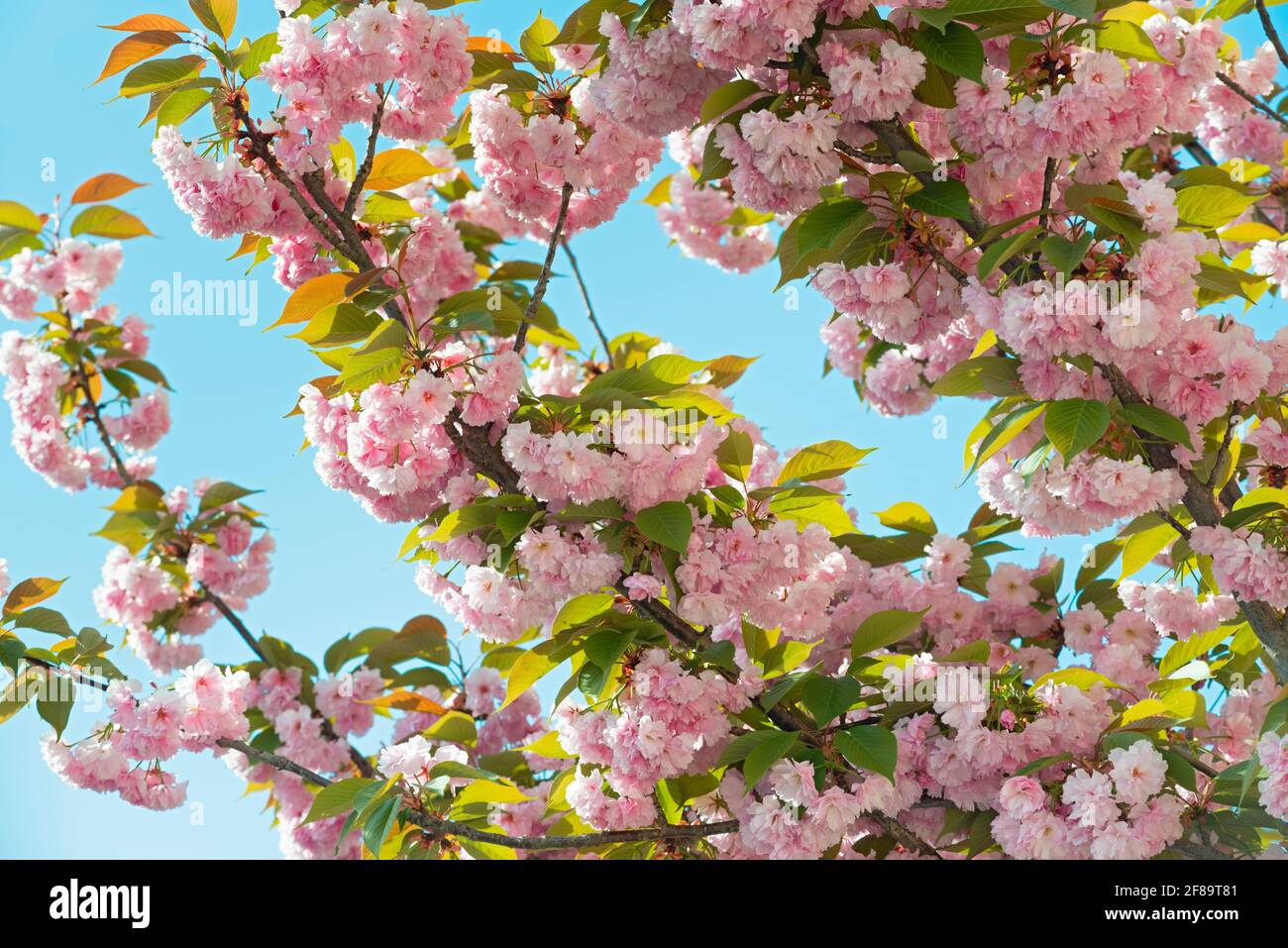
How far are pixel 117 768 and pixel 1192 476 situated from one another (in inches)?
120

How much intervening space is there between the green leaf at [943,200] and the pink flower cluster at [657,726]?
3.74 ft

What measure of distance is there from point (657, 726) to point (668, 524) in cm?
47

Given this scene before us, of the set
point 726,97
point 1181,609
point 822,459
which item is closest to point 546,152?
point 726,97

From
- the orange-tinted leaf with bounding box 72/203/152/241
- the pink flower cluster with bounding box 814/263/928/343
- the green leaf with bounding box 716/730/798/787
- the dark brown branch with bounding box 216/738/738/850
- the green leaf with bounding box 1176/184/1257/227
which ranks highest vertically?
the orange-tinted leaf with bounding box 72/203/152/241

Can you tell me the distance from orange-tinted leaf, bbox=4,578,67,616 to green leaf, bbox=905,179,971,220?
8.46ft

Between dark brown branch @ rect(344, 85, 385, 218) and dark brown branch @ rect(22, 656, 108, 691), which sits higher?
dark brown branch @ rect(344, 85, 385, 218)

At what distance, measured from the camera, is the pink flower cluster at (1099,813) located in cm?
233

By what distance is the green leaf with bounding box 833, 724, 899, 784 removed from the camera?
2328mm

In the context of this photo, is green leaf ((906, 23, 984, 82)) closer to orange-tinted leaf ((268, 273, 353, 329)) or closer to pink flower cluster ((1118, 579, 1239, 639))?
orange-tinted leaf ((268, 273, 353, 329))

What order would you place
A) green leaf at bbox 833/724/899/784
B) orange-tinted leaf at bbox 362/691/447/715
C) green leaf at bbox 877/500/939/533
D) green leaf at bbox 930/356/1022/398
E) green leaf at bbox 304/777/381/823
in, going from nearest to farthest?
green leaf at bbox 833/724/899/784 → green leaf at bbox 930/356/1022/398 → green leaf at bbox 304/777/381/823 → green leaf at bbox 877/500/939/533 → orange-tinted leaf at bbox 362/691/447/715

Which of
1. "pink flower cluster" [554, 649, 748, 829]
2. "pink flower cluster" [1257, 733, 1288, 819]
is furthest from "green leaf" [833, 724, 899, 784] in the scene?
"pink flower cluster" [1257, 733, 1288, 819]

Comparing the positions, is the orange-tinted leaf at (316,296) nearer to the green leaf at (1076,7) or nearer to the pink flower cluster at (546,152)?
the pink flower cluster at (546,152)

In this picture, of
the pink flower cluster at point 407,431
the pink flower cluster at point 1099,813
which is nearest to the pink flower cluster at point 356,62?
the pink flower cluster at point 407,431

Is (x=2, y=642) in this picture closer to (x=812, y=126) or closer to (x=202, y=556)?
(x=202, y=556)
